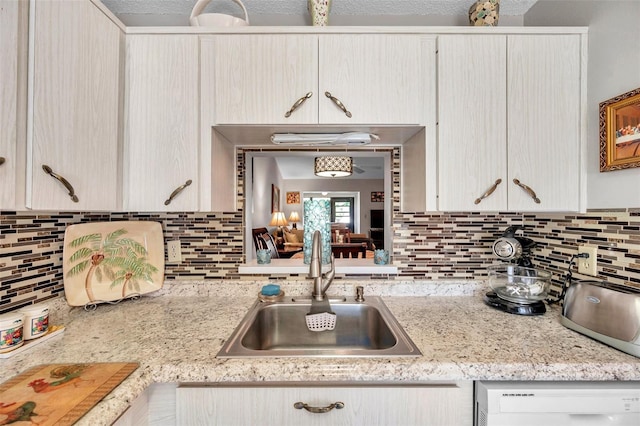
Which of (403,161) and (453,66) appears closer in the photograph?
(453,66)

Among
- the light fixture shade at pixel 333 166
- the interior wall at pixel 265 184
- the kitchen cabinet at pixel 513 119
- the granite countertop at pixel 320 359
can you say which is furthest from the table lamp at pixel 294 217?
the kitchen cabinet at pixel 513 119

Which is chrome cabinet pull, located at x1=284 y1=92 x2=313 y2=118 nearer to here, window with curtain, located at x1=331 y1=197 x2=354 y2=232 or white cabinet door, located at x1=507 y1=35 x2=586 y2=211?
white cabinet door, located at x1=507 y1=35 x2=586 y2=211

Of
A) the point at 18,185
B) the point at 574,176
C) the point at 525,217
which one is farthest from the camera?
the point at 525,217

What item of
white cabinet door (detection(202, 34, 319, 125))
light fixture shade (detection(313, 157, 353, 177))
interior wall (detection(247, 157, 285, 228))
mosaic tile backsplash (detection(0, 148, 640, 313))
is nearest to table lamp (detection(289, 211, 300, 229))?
interior wall (detection(247, 157, 285, 228))

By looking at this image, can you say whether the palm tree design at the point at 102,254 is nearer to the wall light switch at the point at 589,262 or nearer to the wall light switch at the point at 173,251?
the wall light switch at the point at 173,251

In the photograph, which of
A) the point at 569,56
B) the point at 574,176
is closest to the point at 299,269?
the point at 574,176

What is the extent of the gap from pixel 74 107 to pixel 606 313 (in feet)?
5.99

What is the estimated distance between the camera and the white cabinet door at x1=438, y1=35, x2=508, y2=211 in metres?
1.11

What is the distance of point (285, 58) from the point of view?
Answer: 43.9 inches

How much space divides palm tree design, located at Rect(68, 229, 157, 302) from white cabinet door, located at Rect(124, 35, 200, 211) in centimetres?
28

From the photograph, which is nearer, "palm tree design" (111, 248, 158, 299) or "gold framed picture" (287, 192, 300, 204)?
"palm tree design" (111, 248, 158, 299)

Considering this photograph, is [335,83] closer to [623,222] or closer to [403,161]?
[403,161]

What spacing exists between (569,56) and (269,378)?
1.59 m

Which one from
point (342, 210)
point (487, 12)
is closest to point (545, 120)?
point (487, 12)
